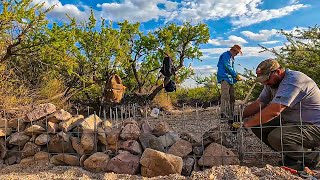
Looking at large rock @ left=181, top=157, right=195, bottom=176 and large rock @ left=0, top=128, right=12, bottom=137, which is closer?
large rock @ left=181, top=157, right=195, bottom=176

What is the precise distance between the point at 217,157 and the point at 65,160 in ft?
5.34

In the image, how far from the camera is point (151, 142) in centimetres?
372

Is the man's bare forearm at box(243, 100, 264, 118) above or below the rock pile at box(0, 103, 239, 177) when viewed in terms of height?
above

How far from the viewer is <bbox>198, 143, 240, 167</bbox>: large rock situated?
355 centimetres

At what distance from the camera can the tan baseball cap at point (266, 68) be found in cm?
364

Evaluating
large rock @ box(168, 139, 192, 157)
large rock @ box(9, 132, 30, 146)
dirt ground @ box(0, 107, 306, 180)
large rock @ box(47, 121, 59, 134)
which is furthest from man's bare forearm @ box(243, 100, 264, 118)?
large rock @ box(9, 132, 30, 146)

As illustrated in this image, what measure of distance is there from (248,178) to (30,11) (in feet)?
16.4

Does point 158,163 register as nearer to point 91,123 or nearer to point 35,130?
point 91,123

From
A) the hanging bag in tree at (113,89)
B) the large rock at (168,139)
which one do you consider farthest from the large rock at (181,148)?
the hanging bag in tree at (113,89)

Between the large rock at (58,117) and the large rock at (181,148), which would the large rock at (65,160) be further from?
the large rock at (181,148)

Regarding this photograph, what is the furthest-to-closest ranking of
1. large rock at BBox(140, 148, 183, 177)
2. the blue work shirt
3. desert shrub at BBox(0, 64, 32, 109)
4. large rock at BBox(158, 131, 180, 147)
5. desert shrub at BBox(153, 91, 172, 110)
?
desert shrub at BBox(153, 91, 172, 110) < desert shrub at BBox(0, 64, 32, 109) < the blue work shirt < large rock at BBox(158, 131, 180, 147) < large rock at BBox(140, 148, 183, 177)

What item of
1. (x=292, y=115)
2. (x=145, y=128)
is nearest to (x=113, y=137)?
(x=145, y=128)

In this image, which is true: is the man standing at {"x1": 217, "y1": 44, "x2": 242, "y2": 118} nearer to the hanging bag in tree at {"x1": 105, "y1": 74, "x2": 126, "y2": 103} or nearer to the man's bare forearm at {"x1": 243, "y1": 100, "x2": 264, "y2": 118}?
the man's bare forearm at {"x1": 243, "y1": 100, "x2": 264, "y2": 118}

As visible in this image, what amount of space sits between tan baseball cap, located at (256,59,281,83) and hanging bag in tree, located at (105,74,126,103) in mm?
5768
